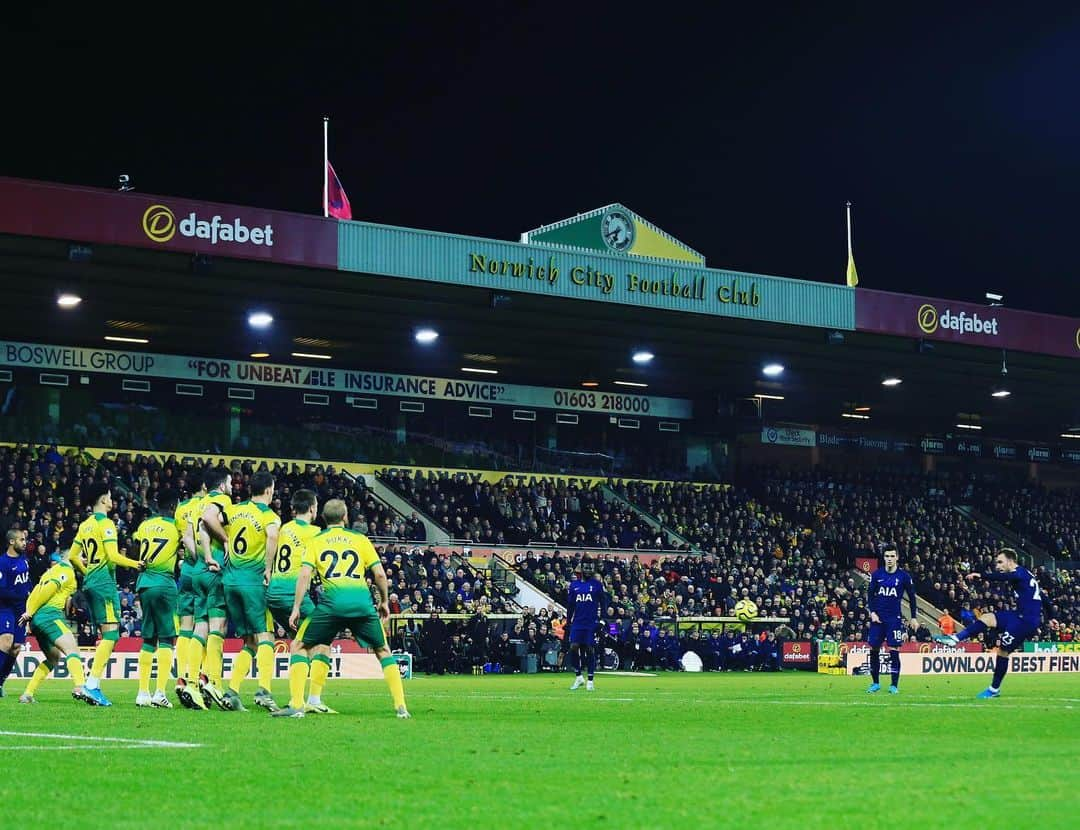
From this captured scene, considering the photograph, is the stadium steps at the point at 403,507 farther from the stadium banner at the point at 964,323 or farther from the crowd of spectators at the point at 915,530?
the crowd of spectators at the point at 915,530

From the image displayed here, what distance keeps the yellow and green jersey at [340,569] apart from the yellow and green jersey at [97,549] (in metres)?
4.53

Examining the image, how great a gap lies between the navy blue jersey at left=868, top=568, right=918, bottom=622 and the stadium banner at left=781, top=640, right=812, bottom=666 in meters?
18.2

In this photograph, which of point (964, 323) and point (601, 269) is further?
point (964, 323)

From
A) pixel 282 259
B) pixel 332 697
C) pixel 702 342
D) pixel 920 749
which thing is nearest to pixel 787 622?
pixel 702 342

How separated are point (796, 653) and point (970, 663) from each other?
193 inches

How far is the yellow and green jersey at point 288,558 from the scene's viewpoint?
17.1m

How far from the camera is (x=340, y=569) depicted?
15.8 meters

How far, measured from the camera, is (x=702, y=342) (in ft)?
160

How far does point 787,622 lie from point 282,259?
726 inches

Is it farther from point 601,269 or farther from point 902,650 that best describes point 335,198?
point 902,650

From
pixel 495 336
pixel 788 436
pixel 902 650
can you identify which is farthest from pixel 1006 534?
pixel 495 336

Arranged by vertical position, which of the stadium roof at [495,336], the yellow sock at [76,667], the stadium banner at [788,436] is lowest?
the yellow sock at [76,667]

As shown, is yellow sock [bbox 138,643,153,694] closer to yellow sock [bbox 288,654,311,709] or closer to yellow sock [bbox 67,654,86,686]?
yellow sock [bbox 67,654,86,686]

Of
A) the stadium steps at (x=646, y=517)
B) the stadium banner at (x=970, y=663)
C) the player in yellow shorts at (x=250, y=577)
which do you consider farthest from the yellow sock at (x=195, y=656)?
the stadium steps at (x=646, y=517)
